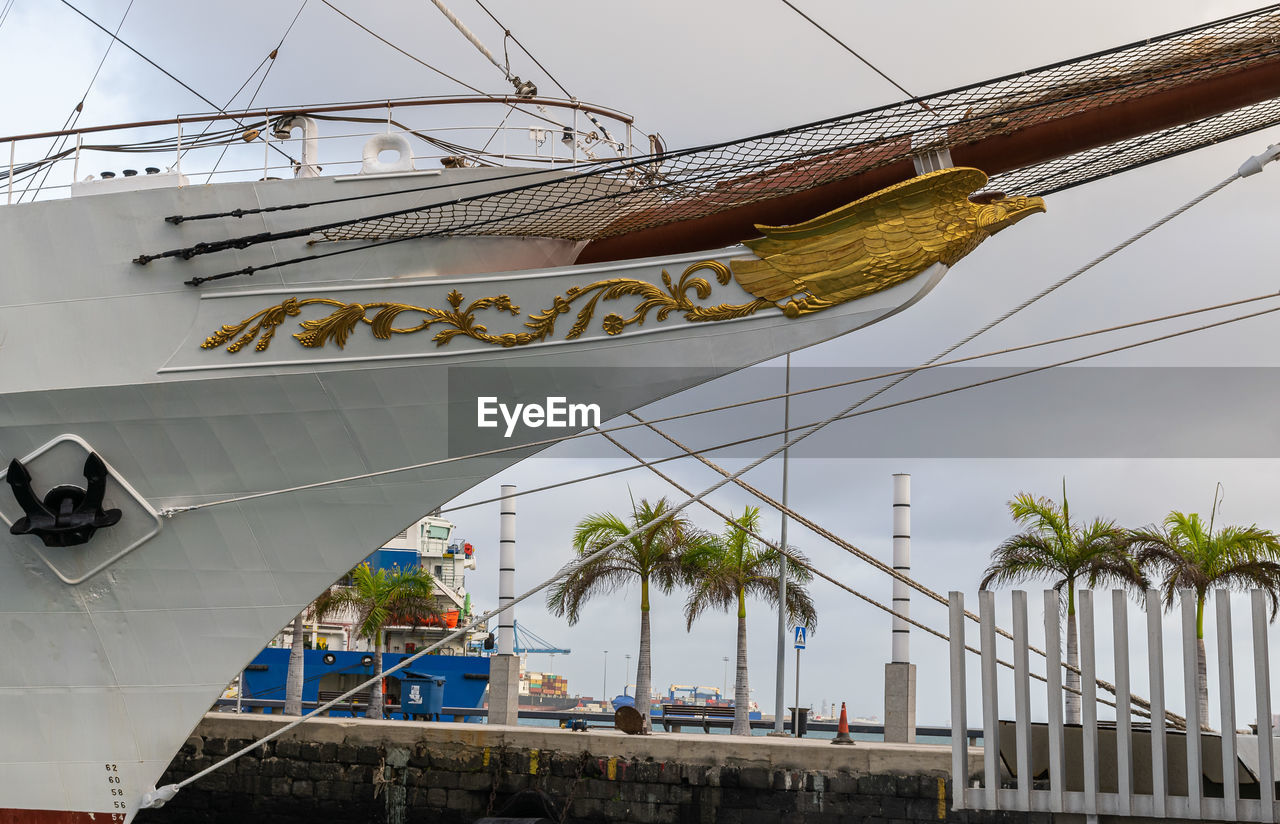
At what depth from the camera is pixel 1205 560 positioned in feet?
59.5

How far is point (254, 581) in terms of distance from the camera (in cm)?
873

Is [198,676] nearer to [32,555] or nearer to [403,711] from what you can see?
[32,555]

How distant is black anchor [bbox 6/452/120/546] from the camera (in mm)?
8602

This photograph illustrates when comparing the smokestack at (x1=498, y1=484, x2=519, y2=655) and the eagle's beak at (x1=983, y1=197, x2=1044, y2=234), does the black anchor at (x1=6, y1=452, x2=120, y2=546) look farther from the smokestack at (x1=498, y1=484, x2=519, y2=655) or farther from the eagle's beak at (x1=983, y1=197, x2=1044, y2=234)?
the smokestack at (x1=498, y1=484, x2=519, y2=655)

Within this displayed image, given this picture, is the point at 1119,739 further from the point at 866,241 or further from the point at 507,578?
the point at 507,578

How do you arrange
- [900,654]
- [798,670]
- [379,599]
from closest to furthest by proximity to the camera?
[900,654], [798,670], [379,599]

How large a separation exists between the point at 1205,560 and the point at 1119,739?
11981 mm

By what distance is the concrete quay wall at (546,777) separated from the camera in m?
11.3

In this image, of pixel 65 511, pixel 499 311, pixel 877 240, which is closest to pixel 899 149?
pixel 877 240

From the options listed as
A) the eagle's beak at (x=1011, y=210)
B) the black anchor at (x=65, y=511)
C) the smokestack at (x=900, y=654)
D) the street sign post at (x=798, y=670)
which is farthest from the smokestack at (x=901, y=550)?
the black anchor at (x=65, y=511)

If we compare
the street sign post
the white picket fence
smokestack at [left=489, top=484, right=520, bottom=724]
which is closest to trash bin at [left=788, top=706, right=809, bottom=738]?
the street sign post

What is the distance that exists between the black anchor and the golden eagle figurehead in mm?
4744

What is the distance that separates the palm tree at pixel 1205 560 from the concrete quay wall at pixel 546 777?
7.89 m

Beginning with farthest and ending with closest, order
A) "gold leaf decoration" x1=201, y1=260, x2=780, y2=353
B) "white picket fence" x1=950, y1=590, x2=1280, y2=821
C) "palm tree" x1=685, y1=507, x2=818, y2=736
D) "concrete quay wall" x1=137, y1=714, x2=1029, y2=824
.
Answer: "palm tree" x1=685, y1=507, x2=818, y2=736
"concrete quay wall" x1=137, y1=714, x2=1029, y2=824
"gold leaf decoration" x1=201, y1=260, x2=780, y2=353
"white picket fence" x1=950, y1=590, x2=1280, y2=821
